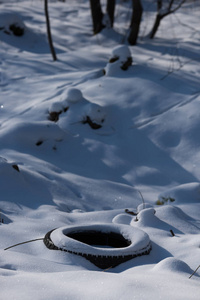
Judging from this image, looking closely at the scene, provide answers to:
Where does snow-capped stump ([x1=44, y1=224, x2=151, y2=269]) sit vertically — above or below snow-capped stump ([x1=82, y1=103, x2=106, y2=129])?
above

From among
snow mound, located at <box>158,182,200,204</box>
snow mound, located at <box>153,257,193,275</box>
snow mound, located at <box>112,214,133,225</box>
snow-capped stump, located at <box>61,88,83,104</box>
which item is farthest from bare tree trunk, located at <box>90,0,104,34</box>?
snow mound, located at <box>153,257,193,275</box>

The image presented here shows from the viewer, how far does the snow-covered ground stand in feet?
7.09

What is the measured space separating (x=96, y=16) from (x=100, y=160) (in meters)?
6.31

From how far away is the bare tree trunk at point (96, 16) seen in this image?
10.7m

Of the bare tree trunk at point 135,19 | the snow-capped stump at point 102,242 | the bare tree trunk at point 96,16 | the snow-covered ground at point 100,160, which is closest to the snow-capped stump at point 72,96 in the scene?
the snow-covered ground at point 100,160

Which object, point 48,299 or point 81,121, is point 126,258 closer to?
point 48,299

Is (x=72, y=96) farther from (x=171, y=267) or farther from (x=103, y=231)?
(x=171, y=267)

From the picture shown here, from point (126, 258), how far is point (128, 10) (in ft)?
41.0

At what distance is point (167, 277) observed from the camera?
210cm

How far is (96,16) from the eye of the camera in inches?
440

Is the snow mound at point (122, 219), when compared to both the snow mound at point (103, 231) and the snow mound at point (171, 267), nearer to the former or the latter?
the snow mound at point (103, 231)

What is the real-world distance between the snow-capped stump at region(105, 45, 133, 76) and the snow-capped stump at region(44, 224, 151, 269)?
4968 mm

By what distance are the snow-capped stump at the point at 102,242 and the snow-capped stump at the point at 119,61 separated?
4968mm

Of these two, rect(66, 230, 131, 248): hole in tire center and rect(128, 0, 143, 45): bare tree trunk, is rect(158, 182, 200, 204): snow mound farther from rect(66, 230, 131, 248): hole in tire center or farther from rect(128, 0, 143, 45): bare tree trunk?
rect(128, 0, 143, 45): bare tree trunk
